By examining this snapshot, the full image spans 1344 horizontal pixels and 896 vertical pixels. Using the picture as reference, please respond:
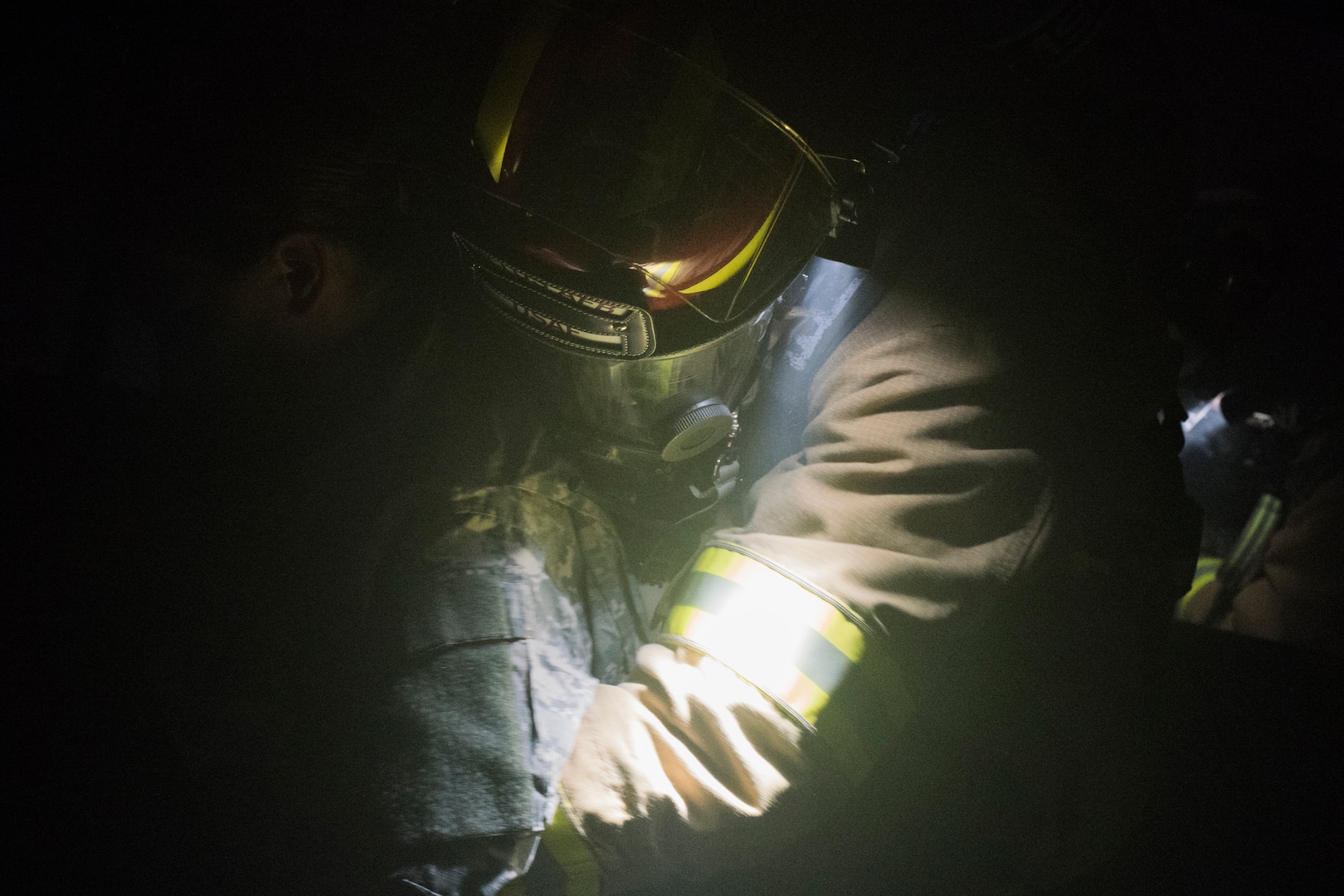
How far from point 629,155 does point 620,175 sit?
28 mm

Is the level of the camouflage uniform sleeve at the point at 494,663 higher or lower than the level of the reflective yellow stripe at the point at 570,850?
higher

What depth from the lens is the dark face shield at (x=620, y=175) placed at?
82 cm

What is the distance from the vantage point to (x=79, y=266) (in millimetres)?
1244

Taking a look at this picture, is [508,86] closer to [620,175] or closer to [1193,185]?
[620,175]

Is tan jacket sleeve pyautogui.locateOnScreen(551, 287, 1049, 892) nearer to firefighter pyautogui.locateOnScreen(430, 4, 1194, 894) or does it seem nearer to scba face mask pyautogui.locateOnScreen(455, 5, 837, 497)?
firefighter pyautogui.locateOnScreen(430, 4, 1194, 894)

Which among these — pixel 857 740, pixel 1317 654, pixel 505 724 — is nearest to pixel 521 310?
pixel 505 724

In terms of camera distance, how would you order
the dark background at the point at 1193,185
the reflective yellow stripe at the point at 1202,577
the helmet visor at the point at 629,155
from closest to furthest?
the helmet visor at the point at 629,155 → the dark background at the point at 1193,185 → the reflective yellow stripe at the point at 1202,577

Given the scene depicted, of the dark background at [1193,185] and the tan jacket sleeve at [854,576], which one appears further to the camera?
the dark background at [1193,185]

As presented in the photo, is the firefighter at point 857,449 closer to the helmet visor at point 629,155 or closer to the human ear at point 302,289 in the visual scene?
the helmet visor at point 629,155

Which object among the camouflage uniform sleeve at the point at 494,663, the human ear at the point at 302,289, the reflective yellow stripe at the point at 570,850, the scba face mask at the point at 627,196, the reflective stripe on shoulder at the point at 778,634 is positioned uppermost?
the scba face mask at the point at 627,196

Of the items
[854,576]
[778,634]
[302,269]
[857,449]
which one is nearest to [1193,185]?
[857,449]

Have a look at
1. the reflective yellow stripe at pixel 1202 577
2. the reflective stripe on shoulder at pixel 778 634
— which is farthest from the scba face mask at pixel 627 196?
the reflective yellow stripe at pixel 1202 577

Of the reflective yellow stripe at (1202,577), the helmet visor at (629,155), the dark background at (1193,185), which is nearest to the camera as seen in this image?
the helmet visor at (629,155)

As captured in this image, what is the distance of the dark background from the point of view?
1.03 metres
